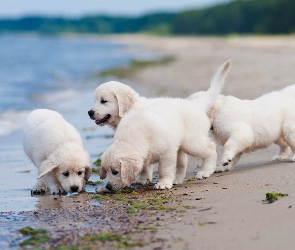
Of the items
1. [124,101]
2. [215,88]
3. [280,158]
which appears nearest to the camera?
[215,88]

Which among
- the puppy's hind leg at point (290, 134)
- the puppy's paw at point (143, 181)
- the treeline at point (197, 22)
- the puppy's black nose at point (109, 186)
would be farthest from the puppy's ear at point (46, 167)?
the treeline at point (197, 22)

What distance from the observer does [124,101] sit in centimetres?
721

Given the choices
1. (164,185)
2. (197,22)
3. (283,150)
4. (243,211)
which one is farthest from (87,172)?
(197,22)

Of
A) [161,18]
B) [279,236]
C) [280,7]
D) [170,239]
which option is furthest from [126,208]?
[161,18]

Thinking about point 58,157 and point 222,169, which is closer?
point 58,157

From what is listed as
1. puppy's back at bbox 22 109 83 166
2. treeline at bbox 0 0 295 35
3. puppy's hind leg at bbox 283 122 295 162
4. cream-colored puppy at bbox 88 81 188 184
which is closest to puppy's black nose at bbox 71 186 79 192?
puppy's back at bbox 22 109 83 166

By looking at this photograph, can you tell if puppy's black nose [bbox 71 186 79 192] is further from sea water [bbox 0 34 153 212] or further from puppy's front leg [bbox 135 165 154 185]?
puppy's front leg [bbox 135 165 154 185]

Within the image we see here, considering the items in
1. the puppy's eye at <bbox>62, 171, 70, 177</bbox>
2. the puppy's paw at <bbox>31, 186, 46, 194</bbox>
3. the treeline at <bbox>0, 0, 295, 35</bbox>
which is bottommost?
the puppy's paw at <bbox>31, 186, 46, 194</bbox>

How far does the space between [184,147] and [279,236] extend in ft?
8.19

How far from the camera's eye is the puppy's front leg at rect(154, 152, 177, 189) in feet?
20.6

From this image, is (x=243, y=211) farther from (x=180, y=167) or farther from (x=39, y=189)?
(x=39, y=189)

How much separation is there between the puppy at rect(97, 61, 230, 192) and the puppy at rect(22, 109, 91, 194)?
27 centimetres

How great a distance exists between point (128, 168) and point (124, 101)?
1.40 meters

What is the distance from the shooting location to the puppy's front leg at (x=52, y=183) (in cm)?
647
